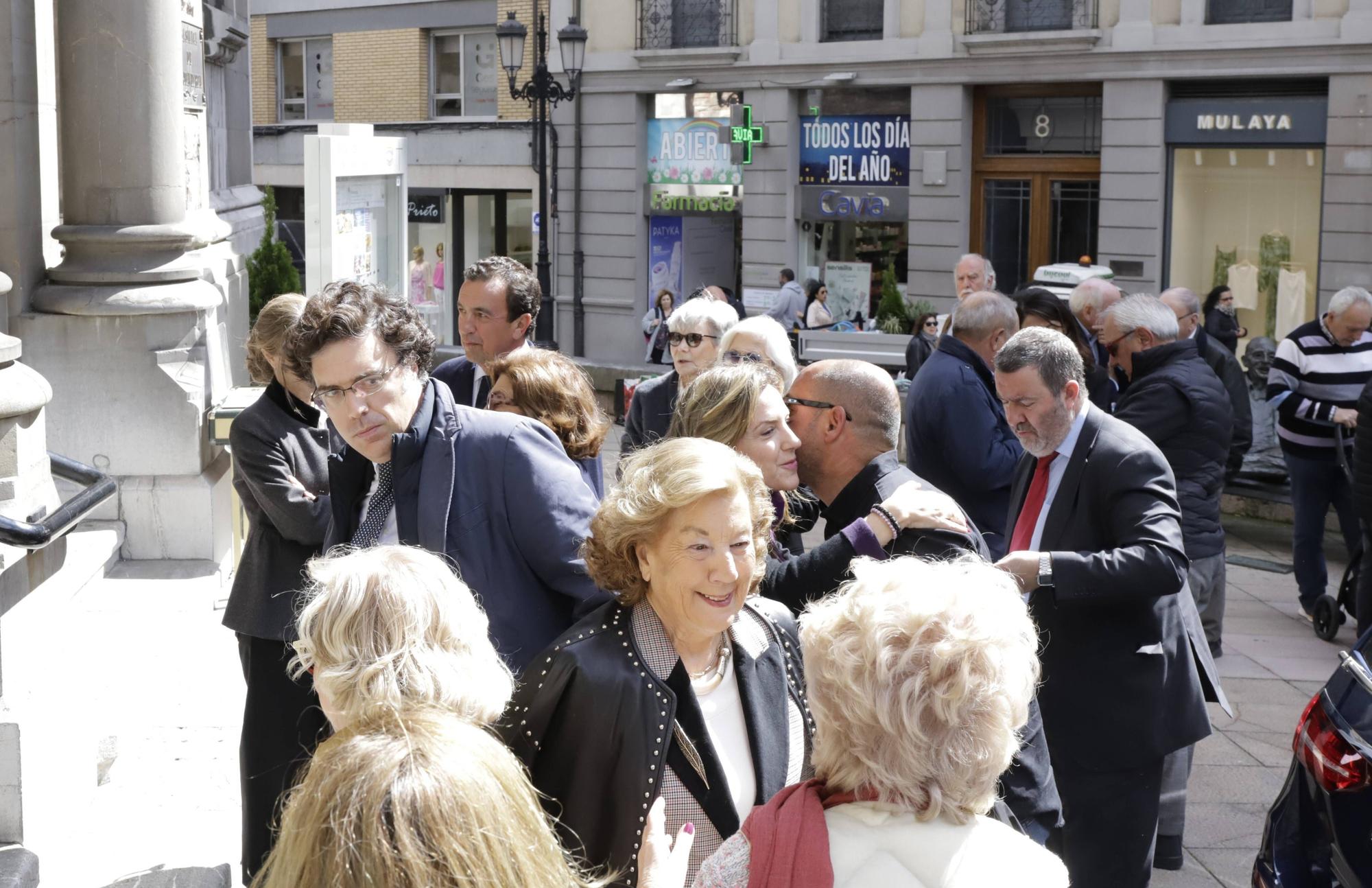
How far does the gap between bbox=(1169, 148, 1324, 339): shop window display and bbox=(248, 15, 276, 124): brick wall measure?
63.8ft

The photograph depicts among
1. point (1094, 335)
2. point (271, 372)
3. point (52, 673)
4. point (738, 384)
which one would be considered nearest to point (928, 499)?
point (738, 384)

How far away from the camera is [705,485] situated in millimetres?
3053

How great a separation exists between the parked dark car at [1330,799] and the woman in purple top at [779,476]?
1.28m

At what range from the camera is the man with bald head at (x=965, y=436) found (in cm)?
591

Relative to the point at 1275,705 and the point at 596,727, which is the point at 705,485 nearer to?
the point at 596,727

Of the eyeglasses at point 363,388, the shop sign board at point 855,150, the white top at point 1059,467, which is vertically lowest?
the white top at point 1059,467

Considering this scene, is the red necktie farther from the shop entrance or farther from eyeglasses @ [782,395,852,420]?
the shop entrance

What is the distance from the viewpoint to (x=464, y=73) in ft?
99.9

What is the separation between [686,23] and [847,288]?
17.6ft

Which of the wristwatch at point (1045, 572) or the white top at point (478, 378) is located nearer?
the wristwatch at point (1045, 572)

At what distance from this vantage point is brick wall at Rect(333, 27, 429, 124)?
1212 inches

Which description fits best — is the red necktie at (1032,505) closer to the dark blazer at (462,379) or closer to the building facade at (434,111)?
the dark blazer at (462,379)

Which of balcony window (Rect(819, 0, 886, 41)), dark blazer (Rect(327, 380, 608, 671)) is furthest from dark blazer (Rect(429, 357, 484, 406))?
balcony window (Rect(819, 0, 886, 41))

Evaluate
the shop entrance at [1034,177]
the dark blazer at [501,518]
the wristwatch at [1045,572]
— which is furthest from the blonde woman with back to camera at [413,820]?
the shop entrance at [1034,177]
